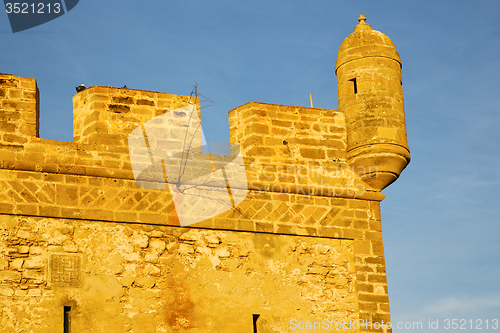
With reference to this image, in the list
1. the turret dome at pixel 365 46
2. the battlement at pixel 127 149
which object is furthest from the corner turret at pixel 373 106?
the battlement at pixel 127 149

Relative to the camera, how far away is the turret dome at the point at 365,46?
10898 mm

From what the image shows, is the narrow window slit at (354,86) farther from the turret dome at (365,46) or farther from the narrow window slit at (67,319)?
the narrow window slit at (67,319)

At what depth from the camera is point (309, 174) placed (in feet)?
34.7

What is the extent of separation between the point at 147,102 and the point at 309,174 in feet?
7.45

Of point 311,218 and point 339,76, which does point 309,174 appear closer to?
point 311,218

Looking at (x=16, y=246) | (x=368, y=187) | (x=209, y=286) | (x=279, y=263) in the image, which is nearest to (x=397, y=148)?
(x=368, y=187)

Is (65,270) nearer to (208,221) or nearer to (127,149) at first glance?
(127,149)

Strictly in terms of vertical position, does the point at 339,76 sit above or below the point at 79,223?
above

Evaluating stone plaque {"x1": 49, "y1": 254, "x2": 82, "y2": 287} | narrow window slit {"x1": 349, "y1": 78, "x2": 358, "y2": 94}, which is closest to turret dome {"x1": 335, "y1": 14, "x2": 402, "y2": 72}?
narrow window slit {"x1": 349, "y1": 78, "x2": 358, "y2": 94}

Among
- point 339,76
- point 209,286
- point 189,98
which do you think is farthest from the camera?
point 339,76

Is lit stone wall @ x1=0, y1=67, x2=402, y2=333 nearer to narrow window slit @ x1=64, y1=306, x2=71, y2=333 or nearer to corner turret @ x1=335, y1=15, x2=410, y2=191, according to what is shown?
narrow window slit @ x1=64, y1=306, x2=71, y2=333

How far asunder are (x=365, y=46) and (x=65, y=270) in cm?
488

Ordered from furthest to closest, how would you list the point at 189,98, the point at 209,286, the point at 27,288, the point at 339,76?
the point at 339,76 → the point at 189,98 → the point at 209,286 → the point at 27,288

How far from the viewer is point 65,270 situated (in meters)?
9.06
